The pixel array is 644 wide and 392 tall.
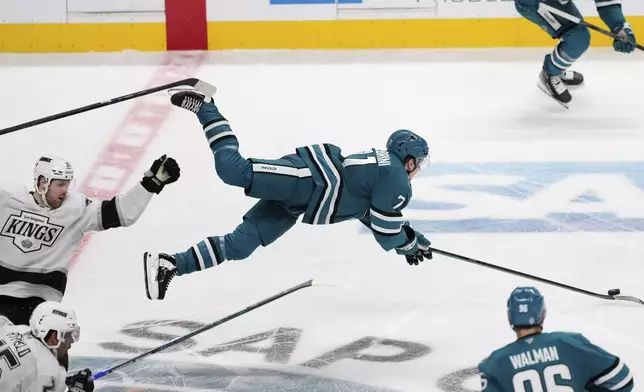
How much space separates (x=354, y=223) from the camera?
6.32 meters

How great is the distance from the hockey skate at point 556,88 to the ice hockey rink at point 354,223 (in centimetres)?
10

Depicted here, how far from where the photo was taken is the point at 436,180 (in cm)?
683

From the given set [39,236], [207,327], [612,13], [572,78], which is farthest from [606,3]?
[39,236]

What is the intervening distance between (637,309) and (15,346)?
2.72 metres

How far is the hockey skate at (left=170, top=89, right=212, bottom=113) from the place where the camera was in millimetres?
4953

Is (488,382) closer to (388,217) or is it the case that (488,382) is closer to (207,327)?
(388,217)

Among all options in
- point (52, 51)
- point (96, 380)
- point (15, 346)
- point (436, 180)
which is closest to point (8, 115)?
point (52, 51)

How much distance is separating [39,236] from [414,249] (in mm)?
1558

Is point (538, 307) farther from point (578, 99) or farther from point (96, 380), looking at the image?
point (578, 99)

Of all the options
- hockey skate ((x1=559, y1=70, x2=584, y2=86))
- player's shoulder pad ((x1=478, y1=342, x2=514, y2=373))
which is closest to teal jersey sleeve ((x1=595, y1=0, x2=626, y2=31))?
hockey skate ((x1=559, y1=70, x2=584, y2=86))

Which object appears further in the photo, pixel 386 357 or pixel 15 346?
pixel 386 357

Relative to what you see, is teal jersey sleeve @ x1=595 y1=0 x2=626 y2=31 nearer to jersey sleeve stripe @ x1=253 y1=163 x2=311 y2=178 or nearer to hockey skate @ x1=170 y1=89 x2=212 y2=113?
jersey sleeve stripe @ x1=253 y1=163 x2=311 y2=178

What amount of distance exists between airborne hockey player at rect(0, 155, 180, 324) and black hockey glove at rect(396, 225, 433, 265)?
4.26 ft

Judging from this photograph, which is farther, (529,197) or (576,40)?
(576,40)
